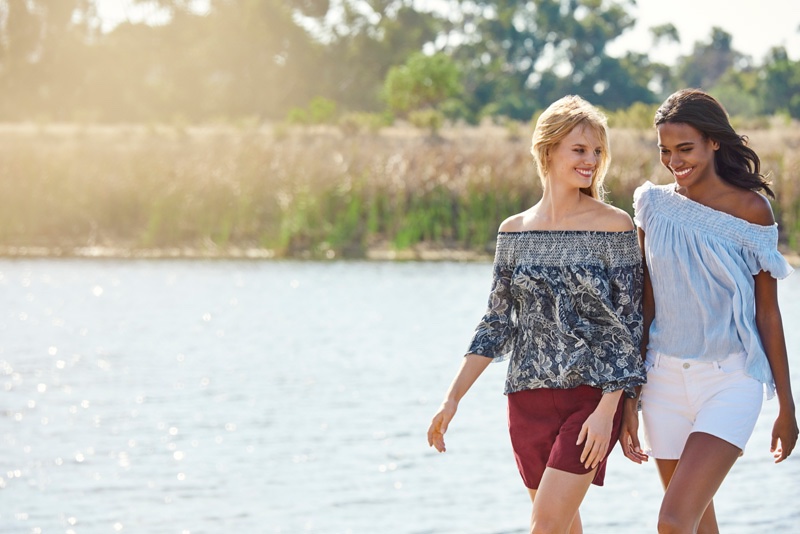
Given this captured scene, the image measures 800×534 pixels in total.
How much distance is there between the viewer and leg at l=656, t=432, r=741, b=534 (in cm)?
398

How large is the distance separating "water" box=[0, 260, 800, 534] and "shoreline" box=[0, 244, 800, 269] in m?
5.81

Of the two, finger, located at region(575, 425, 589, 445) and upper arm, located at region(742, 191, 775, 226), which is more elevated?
upper arm, located at region(742, 191, 775, 226)

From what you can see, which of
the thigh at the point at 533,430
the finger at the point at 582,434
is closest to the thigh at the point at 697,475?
the finger at the point at 582,434

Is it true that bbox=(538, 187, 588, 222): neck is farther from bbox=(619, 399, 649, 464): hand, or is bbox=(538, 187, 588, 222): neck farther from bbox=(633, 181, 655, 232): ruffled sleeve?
bbox=(619, 399, 649, 464): hand

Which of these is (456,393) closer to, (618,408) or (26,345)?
(618,408)

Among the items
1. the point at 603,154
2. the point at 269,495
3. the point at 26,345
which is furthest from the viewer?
the point at 26,345

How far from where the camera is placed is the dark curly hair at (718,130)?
4211 mm

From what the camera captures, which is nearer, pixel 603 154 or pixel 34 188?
pixel 603 154

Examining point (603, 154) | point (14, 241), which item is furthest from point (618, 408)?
point (14, 241)

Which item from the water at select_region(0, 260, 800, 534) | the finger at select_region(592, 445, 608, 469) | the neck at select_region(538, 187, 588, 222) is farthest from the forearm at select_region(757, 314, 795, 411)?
the water at select_region(0, 260, 800, 534)

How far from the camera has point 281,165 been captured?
1084 inches

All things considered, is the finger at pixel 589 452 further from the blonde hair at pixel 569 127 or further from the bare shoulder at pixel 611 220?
the blonde hair at pixel 569 127

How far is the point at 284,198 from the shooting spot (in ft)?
88.3

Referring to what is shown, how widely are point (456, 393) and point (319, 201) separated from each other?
22713 mm
